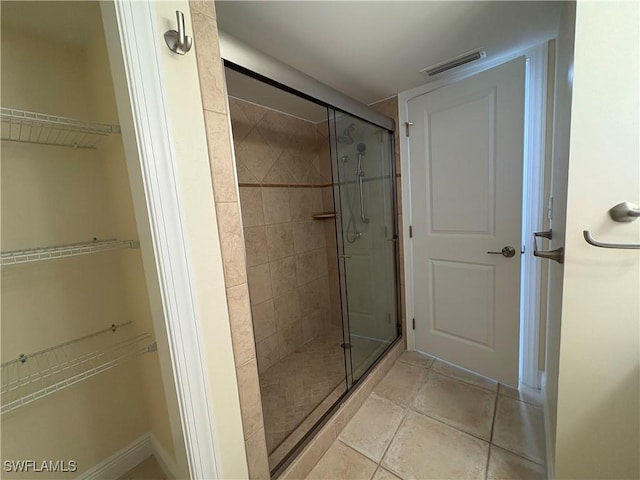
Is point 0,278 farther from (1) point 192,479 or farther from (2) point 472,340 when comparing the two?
(2) point 472,340

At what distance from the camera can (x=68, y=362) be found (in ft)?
3.51

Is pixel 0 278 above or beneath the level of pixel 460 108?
beneath

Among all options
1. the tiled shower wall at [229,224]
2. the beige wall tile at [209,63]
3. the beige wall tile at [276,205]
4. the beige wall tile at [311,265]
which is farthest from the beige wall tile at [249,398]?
the beige wall tile at [311,265]

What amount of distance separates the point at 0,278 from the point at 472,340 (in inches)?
99.6

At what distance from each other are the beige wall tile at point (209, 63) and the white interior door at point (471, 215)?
149 cm

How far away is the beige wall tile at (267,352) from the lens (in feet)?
6.82

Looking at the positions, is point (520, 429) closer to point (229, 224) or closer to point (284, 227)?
point (229, 224)

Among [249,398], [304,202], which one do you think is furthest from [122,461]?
[304,202]

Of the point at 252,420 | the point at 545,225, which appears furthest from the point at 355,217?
the point at 252,420

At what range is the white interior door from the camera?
5.07ft

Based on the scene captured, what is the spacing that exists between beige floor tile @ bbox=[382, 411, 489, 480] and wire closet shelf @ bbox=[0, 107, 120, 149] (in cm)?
189

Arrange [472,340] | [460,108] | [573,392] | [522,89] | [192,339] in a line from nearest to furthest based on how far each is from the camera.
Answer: [192,339] → [573,392] → [522,89] → [460,108] → [472,340]

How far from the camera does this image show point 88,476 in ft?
3.86

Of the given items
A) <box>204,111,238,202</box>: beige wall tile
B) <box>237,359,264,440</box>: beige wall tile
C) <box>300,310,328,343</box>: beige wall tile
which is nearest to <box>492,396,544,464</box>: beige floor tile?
<box>237,359,264,440</box>: beige wall tile
